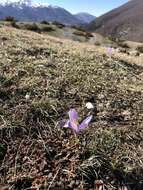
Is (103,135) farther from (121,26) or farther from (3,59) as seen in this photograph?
(121,26)

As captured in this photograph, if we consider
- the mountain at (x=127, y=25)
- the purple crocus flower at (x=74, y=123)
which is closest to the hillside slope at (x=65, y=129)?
the purple crocus flower at (x=74, y=123)

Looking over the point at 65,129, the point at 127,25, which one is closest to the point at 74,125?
the point at 65,129

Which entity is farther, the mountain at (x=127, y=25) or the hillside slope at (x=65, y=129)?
the mountain at (x=127, y=25)

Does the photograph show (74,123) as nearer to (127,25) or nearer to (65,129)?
(65,129)

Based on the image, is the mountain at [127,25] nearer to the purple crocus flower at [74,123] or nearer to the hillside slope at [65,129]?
the hillside slope at [65,129]

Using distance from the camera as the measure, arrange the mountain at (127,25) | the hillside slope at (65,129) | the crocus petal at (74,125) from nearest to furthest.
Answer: the hillside slope at (65,129), the crocus petal at (74,125), the mountain at (127,25)

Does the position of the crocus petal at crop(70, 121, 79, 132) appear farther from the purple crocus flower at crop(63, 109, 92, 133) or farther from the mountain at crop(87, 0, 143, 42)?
the mountain at crop(87, 0, 143, 42)

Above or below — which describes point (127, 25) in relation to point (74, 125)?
above

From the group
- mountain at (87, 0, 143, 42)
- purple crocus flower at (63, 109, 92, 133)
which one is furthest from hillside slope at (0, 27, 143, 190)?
mountain at (87, 0, 143, 42)
